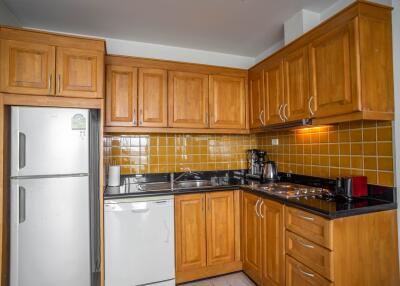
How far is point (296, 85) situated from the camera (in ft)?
6.66

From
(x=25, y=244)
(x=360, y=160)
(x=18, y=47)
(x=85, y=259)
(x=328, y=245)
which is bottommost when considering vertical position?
(x=85, y=259)

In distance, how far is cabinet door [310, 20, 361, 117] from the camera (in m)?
1.54

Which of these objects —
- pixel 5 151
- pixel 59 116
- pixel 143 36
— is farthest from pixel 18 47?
pixel 143 36

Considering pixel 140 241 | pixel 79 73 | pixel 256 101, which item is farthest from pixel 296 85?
pixel 140 241

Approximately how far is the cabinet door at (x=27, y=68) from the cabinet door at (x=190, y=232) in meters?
1.54

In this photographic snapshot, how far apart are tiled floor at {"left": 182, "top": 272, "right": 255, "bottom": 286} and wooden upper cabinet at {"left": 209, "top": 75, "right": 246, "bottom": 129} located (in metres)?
1.65

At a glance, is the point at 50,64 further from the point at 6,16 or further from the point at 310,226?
the point at 310,226

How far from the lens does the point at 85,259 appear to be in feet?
6.30

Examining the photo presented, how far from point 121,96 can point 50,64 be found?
2.19 ft

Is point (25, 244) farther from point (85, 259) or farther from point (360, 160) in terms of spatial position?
point (360, 160)

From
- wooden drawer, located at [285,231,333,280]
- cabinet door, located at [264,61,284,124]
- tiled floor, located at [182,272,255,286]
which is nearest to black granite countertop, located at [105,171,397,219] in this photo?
wooden drawer, located at [285,231,333,280]

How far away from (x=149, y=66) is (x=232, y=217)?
6.11 feet

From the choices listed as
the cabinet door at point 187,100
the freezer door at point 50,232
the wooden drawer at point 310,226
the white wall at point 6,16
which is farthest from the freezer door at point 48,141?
the wooden drawer at point 310,226

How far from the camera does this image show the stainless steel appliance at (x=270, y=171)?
269cm
